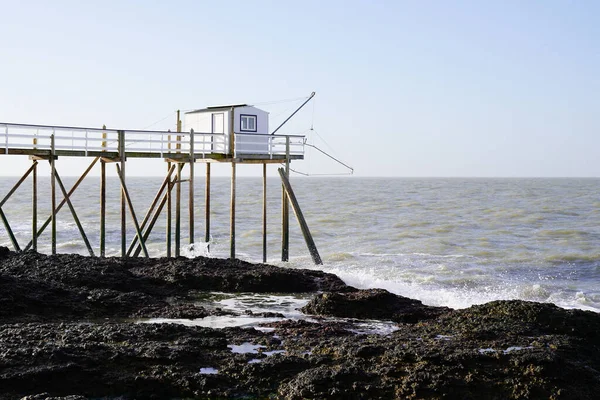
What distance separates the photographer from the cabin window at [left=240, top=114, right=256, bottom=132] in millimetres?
25219

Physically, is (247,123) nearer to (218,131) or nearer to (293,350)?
(218,131)

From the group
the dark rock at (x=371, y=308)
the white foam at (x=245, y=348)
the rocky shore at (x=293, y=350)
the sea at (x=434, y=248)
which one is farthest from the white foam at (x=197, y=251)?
the white foam at (x=245, y=348)

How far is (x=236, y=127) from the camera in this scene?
2505cm

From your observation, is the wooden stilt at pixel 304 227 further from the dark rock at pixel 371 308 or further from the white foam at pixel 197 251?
the dark rock at pixel 371 308

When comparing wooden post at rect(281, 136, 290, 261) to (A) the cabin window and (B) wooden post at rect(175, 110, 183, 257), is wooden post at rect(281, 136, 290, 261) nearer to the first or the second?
(A) the cabin window

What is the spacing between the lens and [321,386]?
32.3 feet

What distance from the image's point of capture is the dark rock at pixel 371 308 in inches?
571

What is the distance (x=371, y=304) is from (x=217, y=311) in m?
2.94

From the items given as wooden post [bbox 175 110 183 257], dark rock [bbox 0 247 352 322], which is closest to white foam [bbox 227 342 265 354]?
dark rock [bbox 0 247 352 322]

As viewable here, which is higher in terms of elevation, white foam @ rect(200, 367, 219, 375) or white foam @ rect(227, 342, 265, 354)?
white foam @ rect(227, 342, 265, 354)

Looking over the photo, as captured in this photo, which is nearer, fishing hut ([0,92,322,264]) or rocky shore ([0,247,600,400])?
rocky shore ([0,247,600,400])

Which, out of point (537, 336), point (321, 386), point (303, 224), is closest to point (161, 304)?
point (321, 386)

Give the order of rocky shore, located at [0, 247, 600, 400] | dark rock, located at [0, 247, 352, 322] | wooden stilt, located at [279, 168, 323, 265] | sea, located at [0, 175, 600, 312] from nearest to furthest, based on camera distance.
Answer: rocky shore, located at [0, 247, 600, 400]
dark rock, located at [0, 247, 352, 322]
sea, located at [0, 175, 600, 312]
wooden stilt, located at [279, 168, 323, 265]

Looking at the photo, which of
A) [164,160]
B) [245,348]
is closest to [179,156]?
[164,160]
